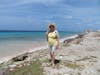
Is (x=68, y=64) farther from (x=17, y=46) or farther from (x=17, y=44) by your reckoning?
(x=17, y=44)

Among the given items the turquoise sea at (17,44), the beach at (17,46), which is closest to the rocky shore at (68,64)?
the beach at (17,46)

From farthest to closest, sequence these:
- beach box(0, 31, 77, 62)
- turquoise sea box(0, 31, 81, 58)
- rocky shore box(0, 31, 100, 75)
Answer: turquoise sea box(0, 31, 81, 58) < beach box(0, 31, 77, 62) < rocky shore box(0, 31, 100, 75)

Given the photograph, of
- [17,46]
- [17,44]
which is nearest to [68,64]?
[17,46]

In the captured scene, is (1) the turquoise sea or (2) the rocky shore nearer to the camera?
(2) the rocky shore

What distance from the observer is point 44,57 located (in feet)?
66.1

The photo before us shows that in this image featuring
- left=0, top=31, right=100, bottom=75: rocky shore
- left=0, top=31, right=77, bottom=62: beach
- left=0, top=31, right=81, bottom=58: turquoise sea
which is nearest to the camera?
left=0, top=31, right=100, bottom=75: rocky shore

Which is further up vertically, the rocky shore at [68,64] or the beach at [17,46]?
the rocky shore at [68,64]

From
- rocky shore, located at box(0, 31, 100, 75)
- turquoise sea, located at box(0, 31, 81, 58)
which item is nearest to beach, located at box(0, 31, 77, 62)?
turquoise sea, located at box(0, 31, 81, 58)

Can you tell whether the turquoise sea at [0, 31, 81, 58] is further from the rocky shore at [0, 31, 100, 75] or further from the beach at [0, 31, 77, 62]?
the rocky shore at [0, 31, 100, 75]

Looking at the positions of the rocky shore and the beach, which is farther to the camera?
the beach

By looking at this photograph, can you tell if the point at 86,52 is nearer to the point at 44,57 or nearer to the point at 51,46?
the point at 44,57

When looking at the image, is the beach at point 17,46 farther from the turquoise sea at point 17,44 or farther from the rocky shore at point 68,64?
the rocky shore at point 68,64

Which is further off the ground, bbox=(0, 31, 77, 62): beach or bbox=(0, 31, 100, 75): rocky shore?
bbox=(0, 31, 100, 75): rocky shore

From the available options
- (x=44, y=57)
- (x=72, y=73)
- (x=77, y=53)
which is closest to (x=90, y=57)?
(x=77, y=53)
